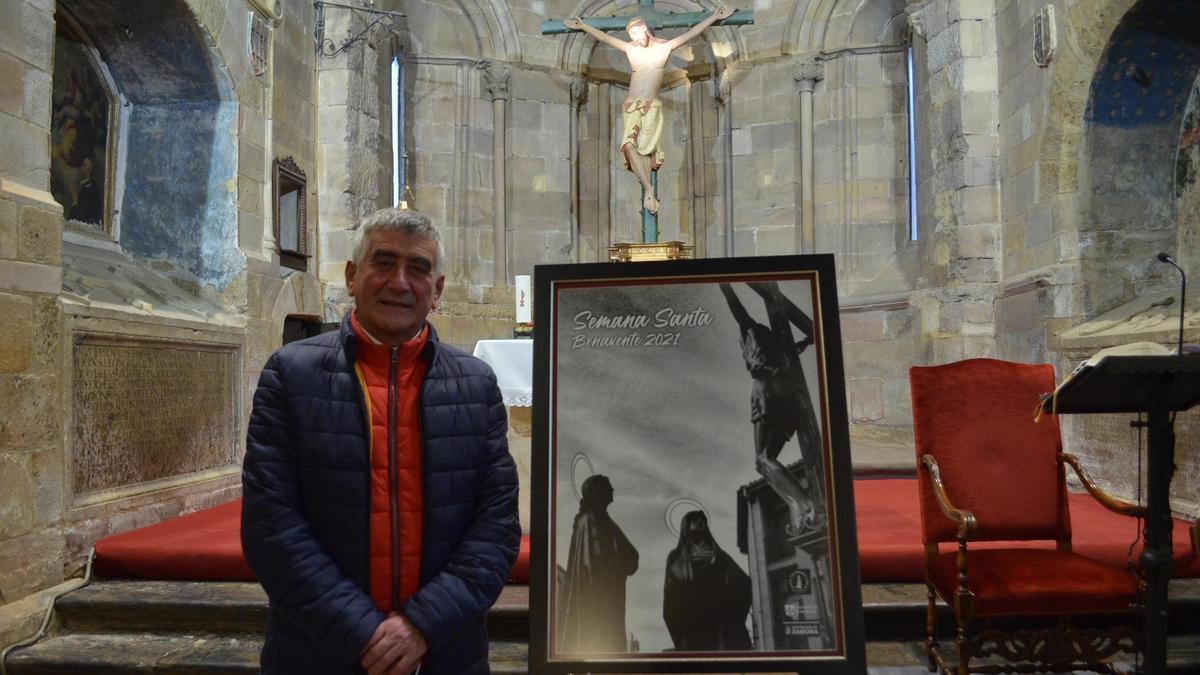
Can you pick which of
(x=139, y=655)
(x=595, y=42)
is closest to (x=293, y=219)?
(x=139, y=655)

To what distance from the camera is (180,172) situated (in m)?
4.75

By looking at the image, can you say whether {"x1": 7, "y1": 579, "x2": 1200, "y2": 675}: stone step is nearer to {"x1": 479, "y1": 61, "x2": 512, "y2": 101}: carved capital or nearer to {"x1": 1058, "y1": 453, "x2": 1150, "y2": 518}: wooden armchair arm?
{"x1": 1058, "y1": 453, "x2": 1150, "y2": 518}: wooden armchair arm

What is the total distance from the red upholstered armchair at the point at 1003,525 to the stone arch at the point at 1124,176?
235cm

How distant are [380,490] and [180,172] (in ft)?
12.9

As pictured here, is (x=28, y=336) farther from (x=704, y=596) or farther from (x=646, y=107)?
(x=646, y=107)

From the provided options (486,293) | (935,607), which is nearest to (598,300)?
(935,607)

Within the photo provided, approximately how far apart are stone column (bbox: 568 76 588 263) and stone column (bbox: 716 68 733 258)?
140 cm

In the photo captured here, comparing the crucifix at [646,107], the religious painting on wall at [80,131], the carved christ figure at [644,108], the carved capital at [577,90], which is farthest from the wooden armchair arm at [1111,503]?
the carved capital at [577,90]

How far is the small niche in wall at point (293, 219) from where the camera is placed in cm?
546

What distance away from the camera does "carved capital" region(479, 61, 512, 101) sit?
7887 millimetres

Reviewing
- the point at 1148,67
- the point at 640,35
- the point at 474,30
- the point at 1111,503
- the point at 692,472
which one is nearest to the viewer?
the point at 692,472

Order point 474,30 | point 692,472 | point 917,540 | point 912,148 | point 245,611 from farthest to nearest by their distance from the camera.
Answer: point 474,30 < point 912,148 < point 917,540 < point 245,611 < point 692,472

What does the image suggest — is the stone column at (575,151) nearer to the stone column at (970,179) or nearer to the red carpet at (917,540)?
the stone column at (970,179)

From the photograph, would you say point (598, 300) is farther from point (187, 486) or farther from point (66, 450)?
point (187, 486)
